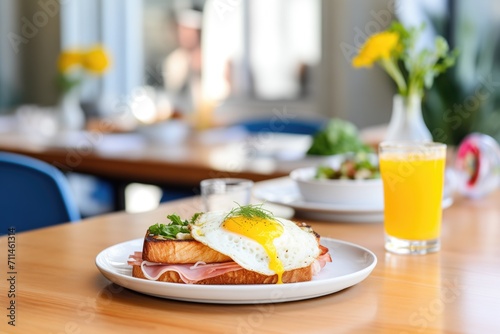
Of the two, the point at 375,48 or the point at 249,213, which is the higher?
the point at 375,48

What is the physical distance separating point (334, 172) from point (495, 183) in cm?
36

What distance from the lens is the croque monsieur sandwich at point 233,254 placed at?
86 centimetres

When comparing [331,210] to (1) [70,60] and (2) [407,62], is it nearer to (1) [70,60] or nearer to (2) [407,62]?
(2) [407,62]

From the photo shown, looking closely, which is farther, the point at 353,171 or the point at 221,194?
the point at 353,171

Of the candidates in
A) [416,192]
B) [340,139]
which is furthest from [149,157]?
[416,192]

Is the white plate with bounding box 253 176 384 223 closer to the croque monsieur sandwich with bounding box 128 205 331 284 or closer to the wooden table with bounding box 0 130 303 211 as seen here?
the croque monsieur sandwich with bounding box 128 205 331 284

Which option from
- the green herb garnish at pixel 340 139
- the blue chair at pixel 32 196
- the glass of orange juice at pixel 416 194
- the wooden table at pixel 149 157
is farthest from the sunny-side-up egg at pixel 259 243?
the green herb garnish at pixel 340 139

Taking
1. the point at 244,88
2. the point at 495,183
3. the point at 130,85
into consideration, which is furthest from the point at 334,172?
the point at 130,85

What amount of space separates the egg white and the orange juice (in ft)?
0.95

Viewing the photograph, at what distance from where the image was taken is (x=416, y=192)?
116 cm

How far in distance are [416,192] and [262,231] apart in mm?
362

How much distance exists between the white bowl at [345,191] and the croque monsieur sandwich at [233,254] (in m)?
0.53

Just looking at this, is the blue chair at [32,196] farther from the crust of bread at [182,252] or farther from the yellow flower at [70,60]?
the yellow flower at [70,60]

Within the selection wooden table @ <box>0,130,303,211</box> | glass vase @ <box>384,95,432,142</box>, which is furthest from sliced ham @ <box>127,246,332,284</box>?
wooden table @ <box>0,130,303,211</box>
